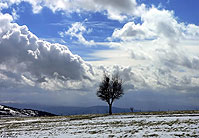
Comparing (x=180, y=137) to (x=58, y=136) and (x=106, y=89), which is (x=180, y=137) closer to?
(x=58, y=136)

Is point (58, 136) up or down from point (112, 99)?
down

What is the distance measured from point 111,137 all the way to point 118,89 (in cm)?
4689

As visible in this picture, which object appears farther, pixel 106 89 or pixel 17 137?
pixel 106 89

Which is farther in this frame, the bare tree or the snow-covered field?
the bare tree

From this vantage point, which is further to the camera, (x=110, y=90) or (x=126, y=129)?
(x=110, y=90)

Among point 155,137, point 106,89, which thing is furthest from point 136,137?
point 106,89

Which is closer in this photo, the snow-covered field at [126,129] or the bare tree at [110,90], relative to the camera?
the snow-covered field at [126,129]

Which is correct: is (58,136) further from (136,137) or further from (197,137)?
(197,137)

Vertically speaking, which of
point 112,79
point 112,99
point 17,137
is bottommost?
point 17,137

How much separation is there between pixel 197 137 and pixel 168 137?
7.63 feet

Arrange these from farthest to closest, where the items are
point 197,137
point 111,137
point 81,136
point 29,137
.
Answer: point 29,137, point 81,136, point 111,137, point 197,137

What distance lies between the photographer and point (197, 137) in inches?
728

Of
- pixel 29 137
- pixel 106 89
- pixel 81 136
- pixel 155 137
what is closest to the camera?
pixel 155 137

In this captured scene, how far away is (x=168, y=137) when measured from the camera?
19422 mm
